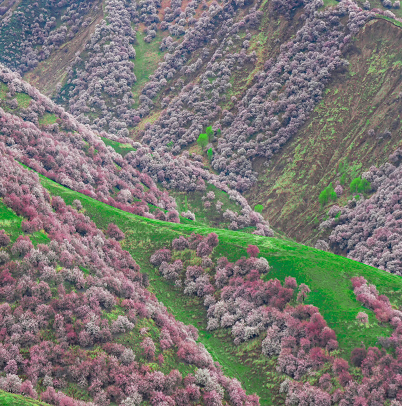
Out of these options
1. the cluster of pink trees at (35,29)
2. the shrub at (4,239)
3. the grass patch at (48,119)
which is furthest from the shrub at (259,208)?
the cluster of pink trees at (35,29)

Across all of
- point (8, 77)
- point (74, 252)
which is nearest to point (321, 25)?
point (8, 77)

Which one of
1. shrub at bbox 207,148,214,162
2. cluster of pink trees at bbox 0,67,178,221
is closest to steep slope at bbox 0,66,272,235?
cluster of pink trees at bbox 0,67,178,221

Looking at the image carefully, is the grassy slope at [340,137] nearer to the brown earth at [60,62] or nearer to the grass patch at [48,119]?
the grass patch at [48,119]

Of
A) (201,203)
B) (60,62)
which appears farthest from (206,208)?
(60,62)

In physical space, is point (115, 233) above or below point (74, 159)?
below

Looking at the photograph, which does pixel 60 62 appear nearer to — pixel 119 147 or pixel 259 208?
pixel 119 147

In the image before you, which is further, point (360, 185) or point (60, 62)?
point (60, 62)
